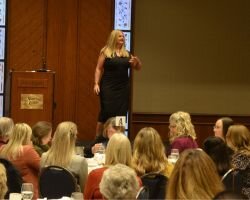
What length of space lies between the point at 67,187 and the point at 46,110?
368 cm

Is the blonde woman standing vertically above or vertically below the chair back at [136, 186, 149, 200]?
above

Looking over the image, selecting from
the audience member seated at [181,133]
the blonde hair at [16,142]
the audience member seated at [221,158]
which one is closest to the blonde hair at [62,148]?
the blonde hair at [16,142]

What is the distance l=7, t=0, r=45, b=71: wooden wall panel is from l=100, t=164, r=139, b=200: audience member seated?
276 inches

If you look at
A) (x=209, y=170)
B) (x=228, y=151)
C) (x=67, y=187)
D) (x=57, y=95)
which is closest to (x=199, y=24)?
(x=57, y=95)

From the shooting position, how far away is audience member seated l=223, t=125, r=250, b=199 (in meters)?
4.75

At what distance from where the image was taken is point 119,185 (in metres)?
3.07

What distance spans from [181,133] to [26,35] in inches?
175

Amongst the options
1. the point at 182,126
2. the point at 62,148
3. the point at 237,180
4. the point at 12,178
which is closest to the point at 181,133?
the point at 182,126

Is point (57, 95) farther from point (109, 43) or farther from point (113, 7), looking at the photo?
point (109, 43)

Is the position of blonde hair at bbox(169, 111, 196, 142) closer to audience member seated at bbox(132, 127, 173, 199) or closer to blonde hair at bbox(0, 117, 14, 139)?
audience member seated at bbox(132, 127, 173, 199)

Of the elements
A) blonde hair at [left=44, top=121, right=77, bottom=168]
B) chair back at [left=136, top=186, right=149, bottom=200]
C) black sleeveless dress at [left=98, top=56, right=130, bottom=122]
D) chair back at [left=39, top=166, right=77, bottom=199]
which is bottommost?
chair back at [left=39, top=166, right=77, bottom=199]

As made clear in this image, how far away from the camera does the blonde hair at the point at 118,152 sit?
4.35 metres

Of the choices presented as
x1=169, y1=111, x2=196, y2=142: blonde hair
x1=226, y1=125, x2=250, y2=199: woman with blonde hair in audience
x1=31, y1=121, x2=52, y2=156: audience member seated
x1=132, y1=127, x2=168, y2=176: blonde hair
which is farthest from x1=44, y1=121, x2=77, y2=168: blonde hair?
x1=169, y1=111, x2=196, y2=142: blonde hair

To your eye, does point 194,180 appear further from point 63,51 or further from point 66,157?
point 63,51
